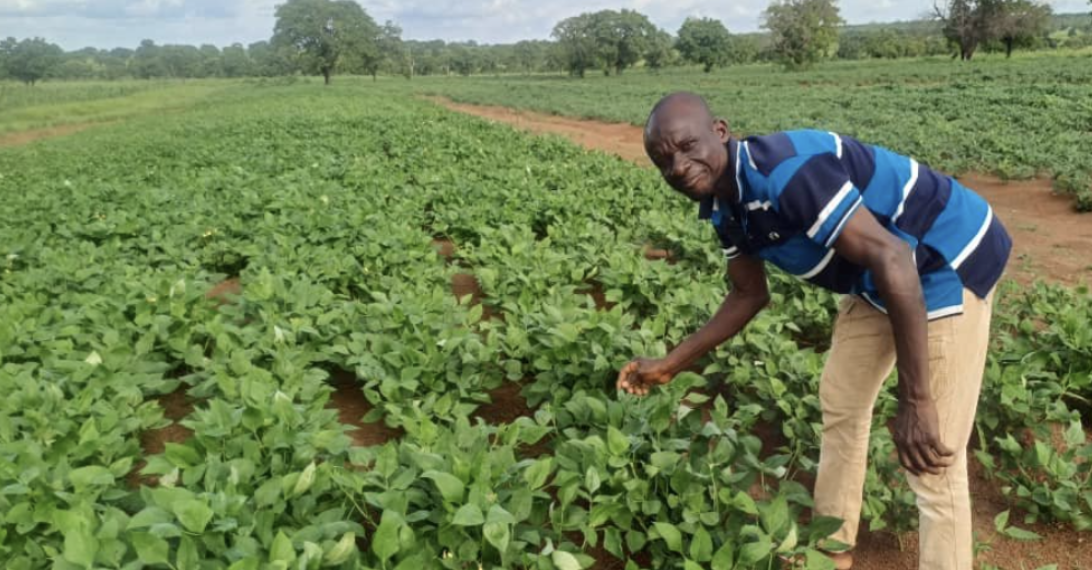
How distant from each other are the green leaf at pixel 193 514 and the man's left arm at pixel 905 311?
171 centimetres

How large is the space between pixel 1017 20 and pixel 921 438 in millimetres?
52159

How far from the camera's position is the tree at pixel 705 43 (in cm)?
6506

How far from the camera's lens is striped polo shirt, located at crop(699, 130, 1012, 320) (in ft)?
5.43

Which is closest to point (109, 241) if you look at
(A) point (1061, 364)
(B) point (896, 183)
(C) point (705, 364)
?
(C) point (705, 364)

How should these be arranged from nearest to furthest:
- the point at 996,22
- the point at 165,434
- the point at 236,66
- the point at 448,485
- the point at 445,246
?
1. the point at 448,485
2. the point at 165,434
3. the point at 445,246
4. the point at 996,22
5. the point at 236,66

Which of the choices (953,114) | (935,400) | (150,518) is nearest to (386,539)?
(150,518)

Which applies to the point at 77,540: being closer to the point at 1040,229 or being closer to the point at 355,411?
the point at 355,411

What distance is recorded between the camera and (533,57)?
9306cm

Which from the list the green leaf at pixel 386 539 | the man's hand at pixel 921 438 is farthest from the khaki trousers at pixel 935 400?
the green leaf at pixel 386 539

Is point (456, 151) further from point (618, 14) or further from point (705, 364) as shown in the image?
point (618, 14)

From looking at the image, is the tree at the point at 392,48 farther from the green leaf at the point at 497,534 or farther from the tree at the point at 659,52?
the green leaf at the point at 497,534

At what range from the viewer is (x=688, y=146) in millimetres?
1750

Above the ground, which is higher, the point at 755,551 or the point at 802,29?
the point at 802,29

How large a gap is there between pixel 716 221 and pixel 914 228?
523mm
